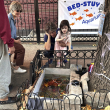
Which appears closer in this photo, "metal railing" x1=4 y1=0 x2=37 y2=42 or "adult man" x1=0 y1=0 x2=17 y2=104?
"adult man" x1=0 y1=0 x2=17 y2=104

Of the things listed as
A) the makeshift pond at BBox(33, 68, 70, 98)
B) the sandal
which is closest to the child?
the makeshift pond at BBox(33, 68, 70, 98)

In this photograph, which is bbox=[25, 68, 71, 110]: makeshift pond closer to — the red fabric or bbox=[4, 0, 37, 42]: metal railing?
the red fabric

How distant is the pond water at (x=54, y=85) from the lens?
2.86 meters

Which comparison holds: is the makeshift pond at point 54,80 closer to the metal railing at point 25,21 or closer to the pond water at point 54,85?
the pond water at point 54,85

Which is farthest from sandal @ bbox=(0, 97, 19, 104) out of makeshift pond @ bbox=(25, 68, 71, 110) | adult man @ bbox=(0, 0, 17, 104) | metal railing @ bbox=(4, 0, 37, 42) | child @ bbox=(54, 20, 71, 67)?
metal railing @ bbox=(4, 0, 37, 42)

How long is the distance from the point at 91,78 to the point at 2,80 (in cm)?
163

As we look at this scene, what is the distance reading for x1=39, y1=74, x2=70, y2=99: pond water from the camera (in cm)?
286

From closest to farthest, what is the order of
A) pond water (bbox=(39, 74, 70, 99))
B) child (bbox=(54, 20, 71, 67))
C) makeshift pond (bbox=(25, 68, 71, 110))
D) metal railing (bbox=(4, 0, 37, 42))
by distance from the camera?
makeshift pond (bbox=(25, 68, 71, 110)), pond water (bbox=(39, 74, 70, 99)), child (bbox=(54, 20, 71, 67)), metal railing (bbox=(4, 0, 37, 42))

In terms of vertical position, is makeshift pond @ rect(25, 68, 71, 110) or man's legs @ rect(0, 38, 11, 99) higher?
man's legs @ rect(0, 38, 11, 99)

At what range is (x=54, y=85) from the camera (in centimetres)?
311

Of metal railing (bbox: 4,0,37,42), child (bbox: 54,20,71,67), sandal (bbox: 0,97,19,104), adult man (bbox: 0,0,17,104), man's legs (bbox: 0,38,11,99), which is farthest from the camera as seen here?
metal railing (bbox: 4,0,37,42)

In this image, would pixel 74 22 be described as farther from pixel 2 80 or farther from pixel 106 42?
pixel 2 80

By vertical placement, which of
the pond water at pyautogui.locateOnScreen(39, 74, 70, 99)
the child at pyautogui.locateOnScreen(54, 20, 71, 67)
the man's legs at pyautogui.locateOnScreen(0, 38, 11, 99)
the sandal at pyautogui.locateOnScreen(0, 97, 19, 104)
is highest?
the child at pyautogui.locateOnScreen(54, 20, 71, 67)

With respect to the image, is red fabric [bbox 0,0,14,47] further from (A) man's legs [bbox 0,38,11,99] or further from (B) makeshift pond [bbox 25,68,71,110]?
(B) makeshift pond [bbox 25,68,71,110]
